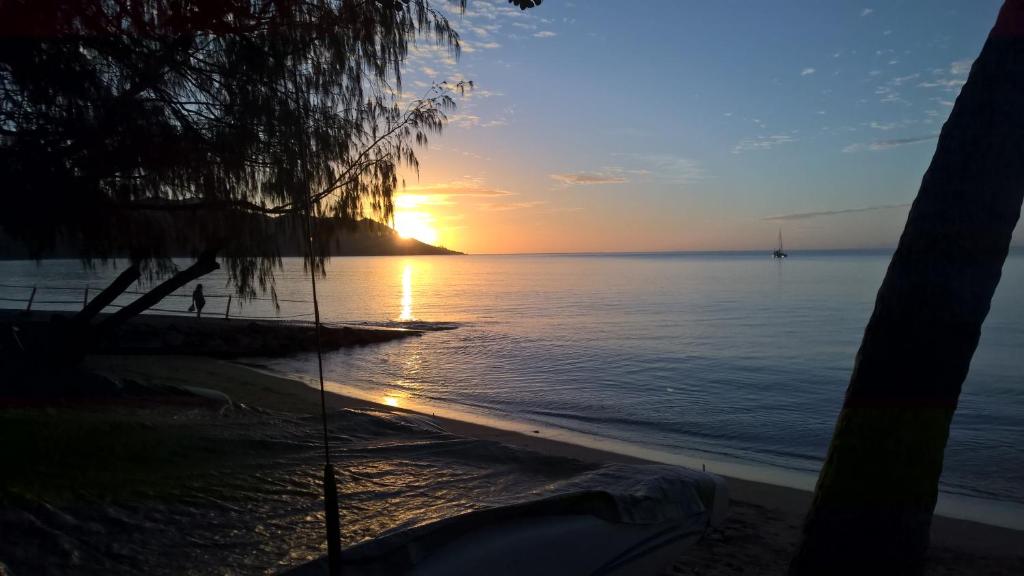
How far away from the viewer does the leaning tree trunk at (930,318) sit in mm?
2971

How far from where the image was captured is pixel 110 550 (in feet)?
8.38

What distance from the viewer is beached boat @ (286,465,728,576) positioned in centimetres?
276

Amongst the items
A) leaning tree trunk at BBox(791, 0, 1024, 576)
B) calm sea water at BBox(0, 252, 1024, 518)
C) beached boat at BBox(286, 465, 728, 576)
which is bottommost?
calm sea water at BBox(0, 252, 1024, 518)

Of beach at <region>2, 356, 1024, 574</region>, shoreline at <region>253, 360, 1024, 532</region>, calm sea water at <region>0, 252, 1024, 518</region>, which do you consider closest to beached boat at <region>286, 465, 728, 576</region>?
beach at <region>2, 356, 1024, 574</region>

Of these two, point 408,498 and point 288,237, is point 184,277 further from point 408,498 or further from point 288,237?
point 408,498

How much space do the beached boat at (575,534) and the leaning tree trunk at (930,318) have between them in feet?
3.13

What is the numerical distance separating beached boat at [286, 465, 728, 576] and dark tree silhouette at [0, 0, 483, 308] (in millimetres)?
2270

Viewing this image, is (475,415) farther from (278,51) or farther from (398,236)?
(278,51)

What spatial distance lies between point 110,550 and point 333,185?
4562 mm

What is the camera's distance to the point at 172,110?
206 inches

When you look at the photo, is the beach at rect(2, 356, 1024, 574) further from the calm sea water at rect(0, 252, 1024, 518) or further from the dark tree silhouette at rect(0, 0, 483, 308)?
the calm sea water at rect(0, 252, 1024, 518)

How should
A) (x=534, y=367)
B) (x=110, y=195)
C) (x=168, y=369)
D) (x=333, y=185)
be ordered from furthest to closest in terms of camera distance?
(x=534, y=367)
(x=168, y=369)
(x=333, y=185)
(x=110, y=195)

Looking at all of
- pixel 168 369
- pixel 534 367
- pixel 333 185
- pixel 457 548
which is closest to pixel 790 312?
pixel 534 367

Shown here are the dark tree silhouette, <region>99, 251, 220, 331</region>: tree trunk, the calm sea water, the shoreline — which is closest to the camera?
the dark tree silhouette
